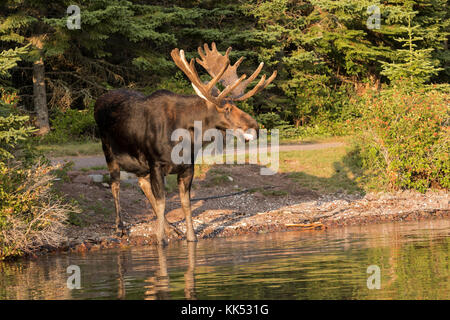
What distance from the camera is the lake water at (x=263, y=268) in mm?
8703

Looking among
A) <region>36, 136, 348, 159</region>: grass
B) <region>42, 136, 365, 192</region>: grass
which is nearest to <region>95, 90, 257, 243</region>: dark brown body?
<region>42, 136, 365, 192</region>: grass

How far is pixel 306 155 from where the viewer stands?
2352 cm

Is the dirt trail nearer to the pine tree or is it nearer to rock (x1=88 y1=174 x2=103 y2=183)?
rock (x1=88 y1=174 x2=103 y2=183)

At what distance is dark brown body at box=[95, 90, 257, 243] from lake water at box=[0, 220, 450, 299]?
108 cm

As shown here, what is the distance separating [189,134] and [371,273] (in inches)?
217

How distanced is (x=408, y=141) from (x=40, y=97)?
14411 millimetres

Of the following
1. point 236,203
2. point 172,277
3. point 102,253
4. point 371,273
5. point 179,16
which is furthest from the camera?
point 179,16

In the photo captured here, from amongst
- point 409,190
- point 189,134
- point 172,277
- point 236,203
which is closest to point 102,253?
point 189,134

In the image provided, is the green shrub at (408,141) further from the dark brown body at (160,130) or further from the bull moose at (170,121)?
the dark brown body at (160,130)

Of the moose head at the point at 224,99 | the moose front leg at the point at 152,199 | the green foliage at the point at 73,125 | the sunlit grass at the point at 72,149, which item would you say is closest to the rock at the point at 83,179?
the moose front leg at the point at 152,199

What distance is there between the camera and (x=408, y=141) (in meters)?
19.0

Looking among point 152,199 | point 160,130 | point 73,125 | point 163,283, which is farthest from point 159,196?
point 73,125

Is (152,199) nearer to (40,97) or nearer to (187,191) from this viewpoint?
(187,191)

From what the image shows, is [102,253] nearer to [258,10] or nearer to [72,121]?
[72,121]
